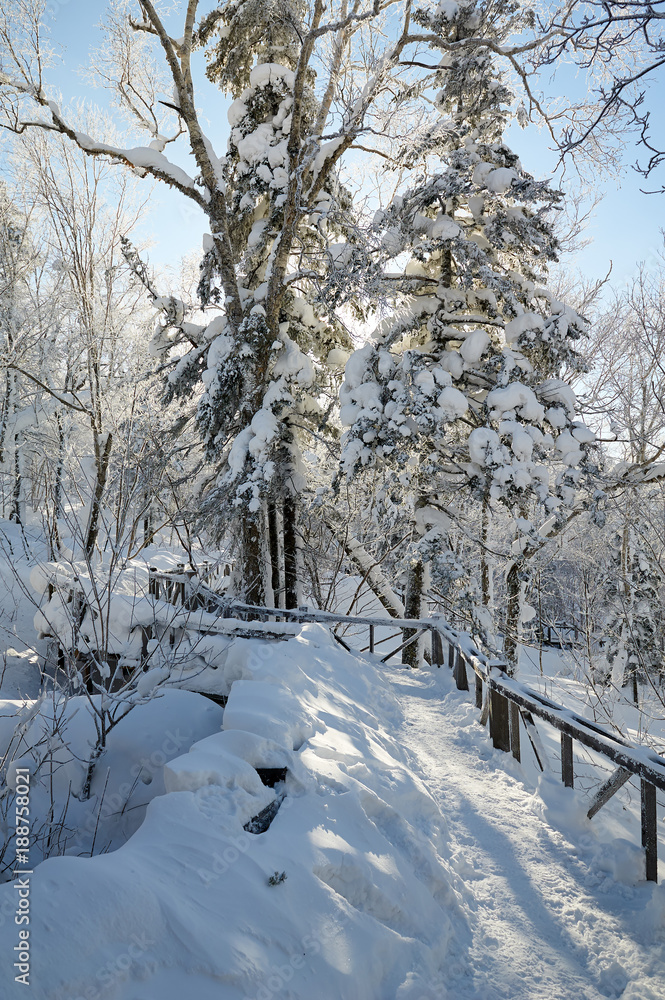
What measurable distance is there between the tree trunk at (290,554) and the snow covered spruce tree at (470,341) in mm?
2176

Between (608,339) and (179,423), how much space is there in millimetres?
12419

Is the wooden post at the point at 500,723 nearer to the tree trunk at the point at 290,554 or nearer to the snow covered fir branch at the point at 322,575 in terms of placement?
the snow covered fir branch at the point at 322,575

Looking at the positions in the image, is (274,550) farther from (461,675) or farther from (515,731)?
(515,731)

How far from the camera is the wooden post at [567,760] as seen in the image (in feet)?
15.6

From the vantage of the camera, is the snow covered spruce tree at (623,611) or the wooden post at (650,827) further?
the snow covered spruce tree at (623,611)

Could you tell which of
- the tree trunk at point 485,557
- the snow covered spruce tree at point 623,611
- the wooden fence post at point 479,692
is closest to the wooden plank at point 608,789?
the wooden fence post at point 479,692

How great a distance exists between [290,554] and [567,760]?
769 centimetres

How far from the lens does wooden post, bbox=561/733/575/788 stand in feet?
15.6

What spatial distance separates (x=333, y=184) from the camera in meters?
11.2

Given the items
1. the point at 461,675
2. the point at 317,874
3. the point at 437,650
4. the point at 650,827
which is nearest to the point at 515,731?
the point at 650,827

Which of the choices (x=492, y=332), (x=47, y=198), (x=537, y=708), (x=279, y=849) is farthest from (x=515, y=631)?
(x=47, y=198)

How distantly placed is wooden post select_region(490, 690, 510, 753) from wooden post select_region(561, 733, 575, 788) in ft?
3.17

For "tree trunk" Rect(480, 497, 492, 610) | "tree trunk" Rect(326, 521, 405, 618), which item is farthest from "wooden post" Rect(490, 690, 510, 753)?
"tree trunk" Rect(480, 497, 492, 610)

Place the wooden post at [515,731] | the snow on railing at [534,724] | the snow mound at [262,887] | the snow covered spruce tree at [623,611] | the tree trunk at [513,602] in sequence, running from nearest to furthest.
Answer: the snow mound at [262,887] < the snow on railing at [534,724] < the wooden post at [515,731] < the tree trunk at [513,602] < the snow covered spruce tree at [623,611]
